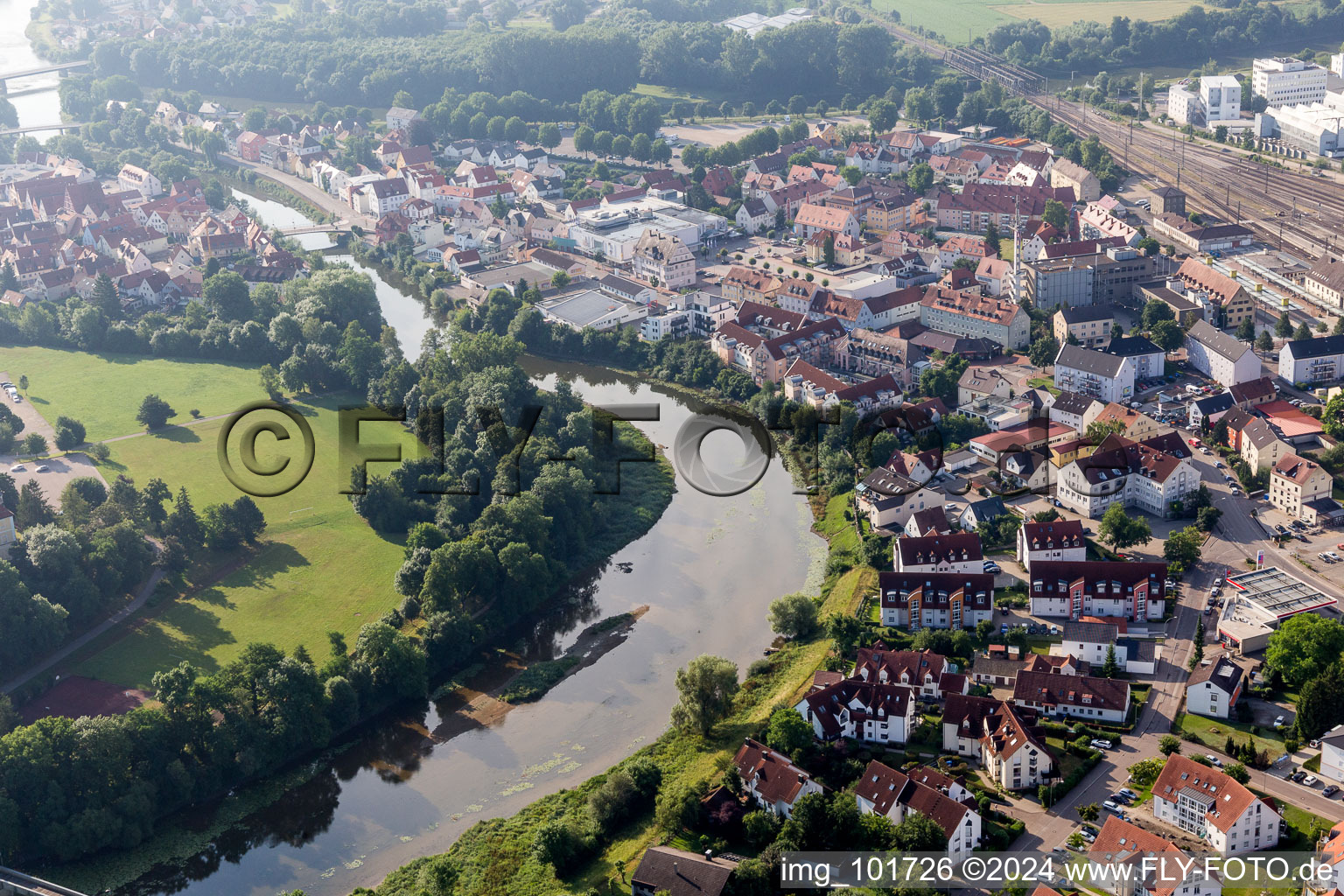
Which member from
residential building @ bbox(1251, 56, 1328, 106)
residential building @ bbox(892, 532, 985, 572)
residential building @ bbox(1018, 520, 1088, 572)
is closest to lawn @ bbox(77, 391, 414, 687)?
residential building @ bbox(892, 532, 985, 572)

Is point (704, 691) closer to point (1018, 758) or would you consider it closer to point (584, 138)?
point (1018, 758)

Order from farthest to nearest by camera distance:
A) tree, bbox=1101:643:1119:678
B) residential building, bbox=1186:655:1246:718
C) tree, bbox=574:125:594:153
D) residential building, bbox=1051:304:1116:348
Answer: tree, bbox=574:125:594:153
residential building, bbox=1051:304:1116:348
tree, bbox=1101:643:1119:678
residential building, bbox=1186:655:1246:718

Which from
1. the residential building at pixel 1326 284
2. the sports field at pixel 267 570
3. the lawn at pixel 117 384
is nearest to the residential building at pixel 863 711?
the sports field at pixel 267 570

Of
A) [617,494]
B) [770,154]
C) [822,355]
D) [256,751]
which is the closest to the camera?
[256,751]

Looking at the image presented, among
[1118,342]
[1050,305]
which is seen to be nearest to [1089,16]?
[1050,305]

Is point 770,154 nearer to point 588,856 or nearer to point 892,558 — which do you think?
point 892,558

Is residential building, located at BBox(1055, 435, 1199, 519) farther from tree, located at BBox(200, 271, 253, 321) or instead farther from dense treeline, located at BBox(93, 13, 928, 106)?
dense treeline, located at BBox(93, 13, 928, 106)

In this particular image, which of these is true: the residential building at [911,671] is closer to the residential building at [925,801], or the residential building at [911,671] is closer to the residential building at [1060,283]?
the residential building at [925,801]
